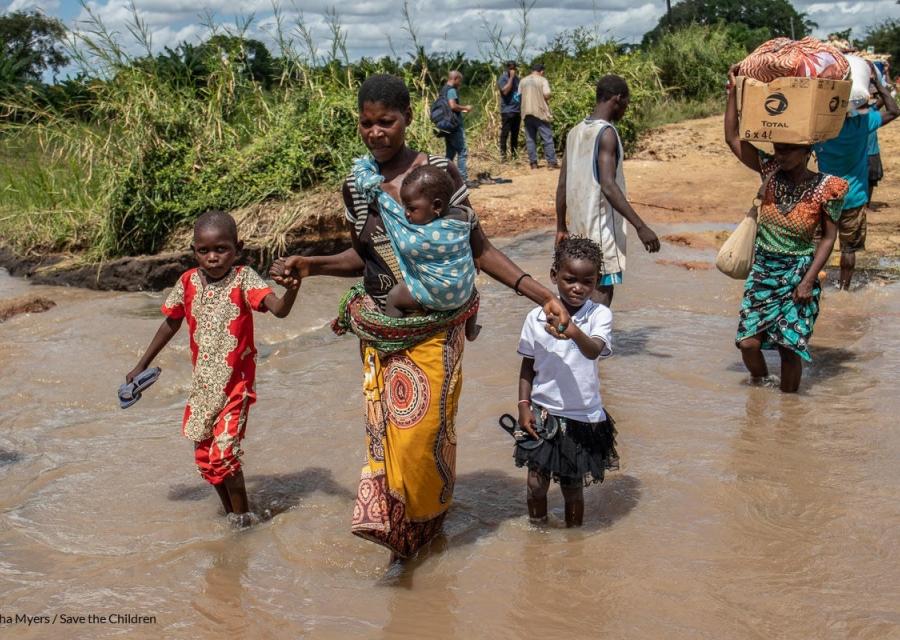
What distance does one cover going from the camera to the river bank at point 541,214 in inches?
→ 352

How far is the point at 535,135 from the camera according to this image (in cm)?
1425

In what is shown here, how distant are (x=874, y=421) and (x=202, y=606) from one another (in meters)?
3.35

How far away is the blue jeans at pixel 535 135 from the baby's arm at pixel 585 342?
10848mm

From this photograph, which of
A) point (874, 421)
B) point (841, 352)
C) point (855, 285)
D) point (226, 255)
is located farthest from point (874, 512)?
point (855, 285)

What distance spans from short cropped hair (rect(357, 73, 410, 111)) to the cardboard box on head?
2.40m

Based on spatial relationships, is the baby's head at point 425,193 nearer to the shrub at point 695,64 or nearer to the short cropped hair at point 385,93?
the short cropped hair at point 385,93

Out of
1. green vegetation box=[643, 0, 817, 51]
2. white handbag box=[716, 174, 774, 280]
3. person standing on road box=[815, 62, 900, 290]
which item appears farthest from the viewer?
green vegetation box=[643, 0, 817, 51]

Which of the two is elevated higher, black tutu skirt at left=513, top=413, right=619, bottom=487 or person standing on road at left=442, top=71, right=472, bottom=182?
person standing on road at left=442, top=71, right=472, bottom=182

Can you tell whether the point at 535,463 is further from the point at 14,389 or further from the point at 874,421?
the point at 14,389

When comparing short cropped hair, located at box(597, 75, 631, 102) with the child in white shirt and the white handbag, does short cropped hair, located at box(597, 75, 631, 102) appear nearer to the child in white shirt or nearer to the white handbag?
the white handbag

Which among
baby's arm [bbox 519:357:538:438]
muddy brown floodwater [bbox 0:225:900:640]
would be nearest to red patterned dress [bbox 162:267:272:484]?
muddy brown floodwater [bbox 0:225:900:640]

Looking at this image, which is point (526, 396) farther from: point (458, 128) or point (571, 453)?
point (458, 128)

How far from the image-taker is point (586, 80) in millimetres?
15547

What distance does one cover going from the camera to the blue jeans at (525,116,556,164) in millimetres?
13984
